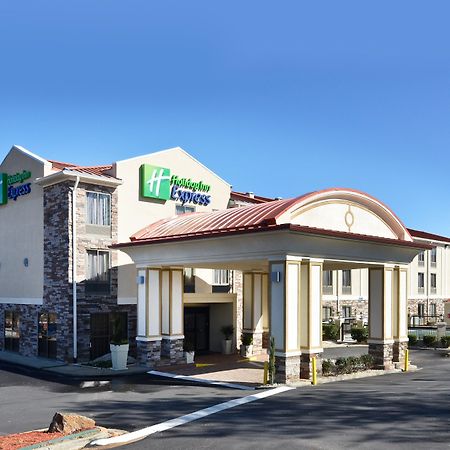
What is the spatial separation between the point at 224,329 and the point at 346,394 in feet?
Answer: 45.0

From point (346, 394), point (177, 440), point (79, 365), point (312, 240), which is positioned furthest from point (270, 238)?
point (79, 365)

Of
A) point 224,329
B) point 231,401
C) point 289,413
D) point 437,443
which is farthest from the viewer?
point 224,329

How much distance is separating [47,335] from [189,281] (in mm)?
7558

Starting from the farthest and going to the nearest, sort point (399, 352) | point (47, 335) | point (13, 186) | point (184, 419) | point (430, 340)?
point (430, 340), point (13, 186), point (47, 335), point (399, 352), point (184, 419)

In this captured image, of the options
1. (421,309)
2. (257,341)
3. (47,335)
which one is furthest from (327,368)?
(421,309)

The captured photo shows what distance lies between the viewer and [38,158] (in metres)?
28.2

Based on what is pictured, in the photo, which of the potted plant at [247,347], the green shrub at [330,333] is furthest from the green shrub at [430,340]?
the potted plant at [247,347]

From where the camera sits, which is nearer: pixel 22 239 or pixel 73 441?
pixel 73 441

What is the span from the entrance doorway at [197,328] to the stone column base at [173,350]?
16.5ft

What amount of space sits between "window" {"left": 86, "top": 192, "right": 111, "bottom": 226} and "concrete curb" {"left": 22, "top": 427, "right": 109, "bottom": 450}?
15.2 meters

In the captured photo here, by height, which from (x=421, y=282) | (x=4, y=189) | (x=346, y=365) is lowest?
(x=346, y=365)

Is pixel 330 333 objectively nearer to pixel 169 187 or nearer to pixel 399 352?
pixel 399 352

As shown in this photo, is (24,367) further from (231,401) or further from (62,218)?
(231,401)

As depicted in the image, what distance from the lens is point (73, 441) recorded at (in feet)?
39.3
